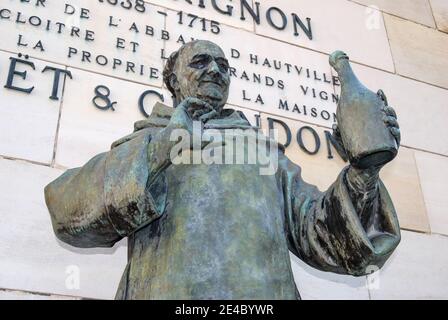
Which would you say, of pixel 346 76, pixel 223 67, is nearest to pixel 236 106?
pixel 223 67

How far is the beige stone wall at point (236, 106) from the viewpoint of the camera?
3285mm

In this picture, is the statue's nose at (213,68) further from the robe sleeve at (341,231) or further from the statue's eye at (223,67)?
the robe sleeve at (341,231)

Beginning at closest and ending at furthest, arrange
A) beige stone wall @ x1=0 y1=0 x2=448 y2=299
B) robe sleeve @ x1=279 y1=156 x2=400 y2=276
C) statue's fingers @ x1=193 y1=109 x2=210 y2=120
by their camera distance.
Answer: robe sleeve @ x1=279 y1=156 x2=400 y2=276 → statue's fingers @ x1=193 y1=109 x2=210 y2=120 → beige stone wall @ x1=0 y1=0 x2=448 y2=299

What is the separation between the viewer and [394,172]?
4.41 metres

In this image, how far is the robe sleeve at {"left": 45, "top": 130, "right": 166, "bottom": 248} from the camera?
2.10 metres

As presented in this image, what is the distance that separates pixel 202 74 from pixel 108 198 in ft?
2.49

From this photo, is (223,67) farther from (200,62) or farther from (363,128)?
(363,128)

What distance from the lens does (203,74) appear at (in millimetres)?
2676

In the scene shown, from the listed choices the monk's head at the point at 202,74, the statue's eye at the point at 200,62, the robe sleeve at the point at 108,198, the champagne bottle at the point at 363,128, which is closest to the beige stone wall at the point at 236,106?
the robe sleeve at the point at 108,198

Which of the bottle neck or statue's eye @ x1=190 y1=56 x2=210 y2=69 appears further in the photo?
statue's eye @ x1=190 y1=56 x2=210 y2=69

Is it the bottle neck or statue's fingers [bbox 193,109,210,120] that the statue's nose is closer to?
statue's fingers [bbox 193,109,210,120]

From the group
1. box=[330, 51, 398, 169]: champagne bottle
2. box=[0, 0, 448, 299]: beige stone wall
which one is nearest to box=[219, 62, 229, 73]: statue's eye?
box=[330, 51, 398, 169]: champagne bottle

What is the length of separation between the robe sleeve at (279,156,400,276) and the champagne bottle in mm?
186
